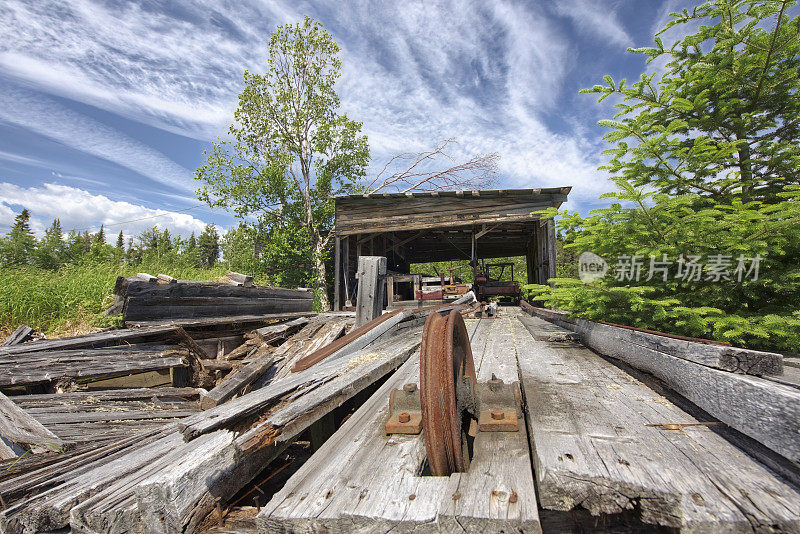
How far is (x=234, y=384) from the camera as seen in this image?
4121 millimetres

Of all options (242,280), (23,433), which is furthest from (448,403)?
(242,280)

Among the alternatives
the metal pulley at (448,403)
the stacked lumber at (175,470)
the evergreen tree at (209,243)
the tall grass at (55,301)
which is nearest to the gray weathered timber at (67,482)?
the stacked lumber at (175,470)

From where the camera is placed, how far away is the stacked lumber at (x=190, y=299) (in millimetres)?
4773

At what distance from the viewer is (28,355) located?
3.98 meters

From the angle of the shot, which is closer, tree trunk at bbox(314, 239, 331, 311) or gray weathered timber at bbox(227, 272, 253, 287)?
gray weathered timber at bbox(227, 272, 253, 287)

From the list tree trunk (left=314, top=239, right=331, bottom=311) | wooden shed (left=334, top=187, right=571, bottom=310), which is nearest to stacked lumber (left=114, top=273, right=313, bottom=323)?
wooden shed (left=334, top=187, right=571, bottom=310)

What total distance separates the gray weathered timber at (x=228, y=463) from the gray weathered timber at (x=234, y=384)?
5.69 ft

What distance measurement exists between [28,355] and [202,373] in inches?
70.2

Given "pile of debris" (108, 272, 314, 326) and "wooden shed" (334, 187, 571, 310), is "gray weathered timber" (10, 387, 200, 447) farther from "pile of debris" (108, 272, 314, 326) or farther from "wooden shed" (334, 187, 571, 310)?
"wooden shed" (334, 187, 571, 310)

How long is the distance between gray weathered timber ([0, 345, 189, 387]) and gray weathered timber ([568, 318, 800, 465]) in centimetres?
505

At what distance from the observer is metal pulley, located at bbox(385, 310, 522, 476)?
1378 mm

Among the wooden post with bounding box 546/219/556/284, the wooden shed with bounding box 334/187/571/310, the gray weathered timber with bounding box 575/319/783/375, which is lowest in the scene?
the gray weathered timber with bounding box 575/319/783/375

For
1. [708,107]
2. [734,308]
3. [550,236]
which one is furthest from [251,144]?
[734,308]

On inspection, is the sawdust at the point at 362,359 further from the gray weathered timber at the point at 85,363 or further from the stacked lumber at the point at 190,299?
the stacked lumber at the point at 190,299
